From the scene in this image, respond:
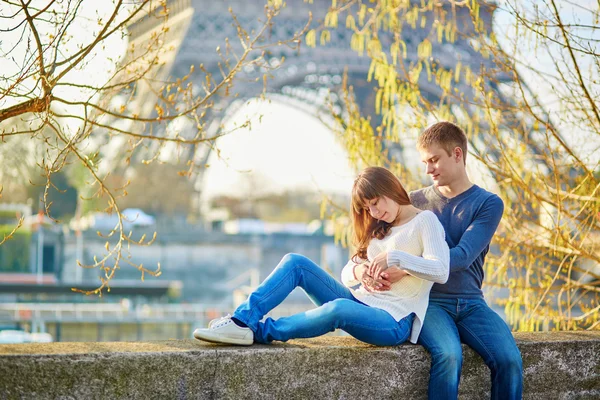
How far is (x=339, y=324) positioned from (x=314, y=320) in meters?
0.09

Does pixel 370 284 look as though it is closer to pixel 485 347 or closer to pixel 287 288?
pixel 287 288

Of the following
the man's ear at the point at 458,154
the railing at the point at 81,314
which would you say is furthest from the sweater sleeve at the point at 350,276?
the railing at the point at 81,314

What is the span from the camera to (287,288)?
2791 mm

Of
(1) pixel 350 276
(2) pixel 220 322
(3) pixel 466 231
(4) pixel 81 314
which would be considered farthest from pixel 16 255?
(3) pixel 466 231

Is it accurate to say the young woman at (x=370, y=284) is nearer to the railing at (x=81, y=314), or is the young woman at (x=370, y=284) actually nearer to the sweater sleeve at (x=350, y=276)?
the sweater sleeve at (x=350, y=276)

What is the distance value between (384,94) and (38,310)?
2288 cm

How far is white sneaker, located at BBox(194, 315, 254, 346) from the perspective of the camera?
8.70 ft

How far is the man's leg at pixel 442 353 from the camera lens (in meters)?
2.76

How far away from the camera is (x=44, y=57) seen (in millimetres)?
2996

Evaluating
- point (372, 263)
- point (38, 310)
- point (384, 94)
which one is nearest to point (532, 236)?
point (384, 94)

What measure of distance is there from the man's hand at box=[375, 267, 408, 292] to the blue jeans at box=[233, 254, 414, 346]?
93 mm

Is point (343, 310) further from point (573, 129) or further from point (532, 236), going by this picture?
point (573, 129)

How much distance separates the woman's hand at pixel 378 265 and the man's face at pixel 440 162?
14.8 inches

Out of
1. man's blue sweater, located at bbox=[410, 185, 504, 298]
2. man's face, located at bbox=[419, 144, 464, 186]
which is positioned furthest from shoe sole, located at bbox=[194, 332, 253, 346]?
man's face, located at bbox=[419, 144, 464, 186]
